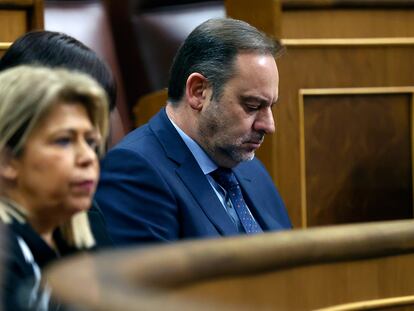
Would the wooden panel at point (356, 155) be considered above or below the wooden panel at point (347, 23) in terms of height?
below

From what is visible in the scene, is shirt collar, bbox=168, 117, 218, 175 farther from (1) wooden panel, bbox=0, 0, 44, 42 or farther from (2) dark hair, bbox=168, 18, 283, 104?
(1) wooden panel, bbox=0, 0, 44, 42

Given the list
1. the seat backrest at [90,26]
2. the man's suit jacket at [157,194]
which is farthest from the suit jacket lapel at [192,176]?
the seat backrest at [90,26]

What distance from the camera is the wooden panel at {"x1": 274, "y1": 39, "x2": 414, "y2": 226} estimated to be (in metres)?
1.27

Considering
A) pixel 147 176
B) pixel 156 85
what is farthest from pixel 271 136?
pixel 156 85

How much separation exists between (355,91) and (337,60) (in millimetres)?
45

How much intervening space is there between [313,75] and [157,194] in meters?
0.39

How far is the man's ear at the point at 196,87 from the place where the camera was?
1063 mm

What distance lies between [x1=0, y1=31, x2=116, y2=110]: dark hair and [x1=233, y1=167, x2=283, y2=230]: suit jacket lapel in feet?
0.74

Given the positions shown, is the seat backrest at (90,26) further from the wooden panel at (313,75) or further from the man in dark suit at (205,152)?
the man in dark suit at (205,152)

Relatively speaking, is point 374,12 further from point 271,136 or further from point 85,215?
point 85,215

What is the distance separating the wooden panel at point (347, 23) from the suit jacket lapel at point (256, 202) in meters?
0.25

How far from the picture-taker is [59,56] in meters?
0.87

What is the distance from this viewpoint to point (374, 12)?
1329mm

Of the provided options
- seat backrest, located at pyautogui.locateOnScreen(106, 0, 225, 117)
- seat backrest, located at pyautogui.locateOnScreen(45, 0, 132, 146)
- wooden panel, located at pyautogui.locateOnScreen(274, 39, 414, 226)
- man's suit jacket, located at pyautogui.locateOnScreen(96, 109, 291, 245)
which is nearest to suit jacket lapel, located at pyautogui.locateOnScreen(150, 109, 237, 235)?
man's suit jacket, located at pyautogui.locateOnScreen(96, 109, 291, 245)
